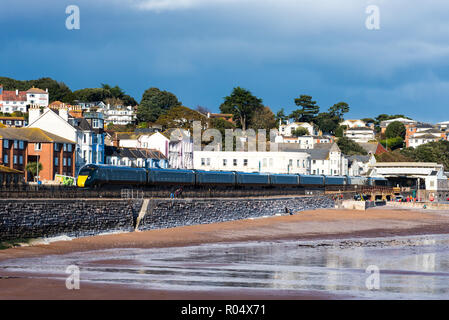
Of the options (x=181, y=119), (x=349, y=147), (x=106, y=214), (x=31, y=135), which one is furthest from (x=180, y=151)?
(x=106, y=214)

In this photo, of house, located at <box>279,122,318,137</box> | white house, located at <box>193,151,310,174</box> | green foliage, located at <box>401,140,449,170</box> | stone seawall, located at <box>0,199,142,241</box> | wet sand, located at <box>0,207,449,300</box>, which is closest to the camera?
wet sand, located at <box>0,207,449,300</box>

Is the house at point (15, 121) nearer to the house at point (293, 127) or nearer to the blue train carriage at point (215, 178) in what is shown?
the house at point (293, 127)

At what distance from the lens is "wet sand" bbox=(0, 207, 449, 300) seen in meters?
25.8

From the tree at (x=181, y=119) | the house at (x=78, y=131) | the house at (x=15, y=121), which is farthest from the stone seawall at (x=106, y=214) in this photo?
the house at (x=15, y=121)

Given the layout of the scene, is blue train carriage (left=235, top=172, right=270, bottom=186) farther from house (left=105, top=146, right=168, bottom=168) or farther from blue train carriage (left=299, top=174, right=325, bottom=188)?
house (left=105, top=146, right=168, bottom=168)

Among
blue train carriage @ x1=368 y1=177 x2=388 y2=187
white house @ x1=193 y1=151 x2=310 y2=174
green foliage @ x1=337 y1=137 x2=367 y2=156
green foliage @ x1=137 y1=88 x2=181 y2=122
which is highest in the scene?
green foliage @ x1=137 y1=88 x2=181 y2=122

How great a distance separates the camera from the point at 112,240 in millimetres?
42750

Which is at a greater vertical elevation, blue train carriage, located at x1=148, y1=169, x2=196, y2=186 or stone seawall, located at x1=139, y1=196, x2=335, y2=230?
blue train carriage, located at x1=148, y1=169, x2=196, y2=186

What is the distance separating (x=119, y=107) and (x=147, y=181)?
137m

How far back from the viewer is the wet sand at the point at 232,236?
25828mm

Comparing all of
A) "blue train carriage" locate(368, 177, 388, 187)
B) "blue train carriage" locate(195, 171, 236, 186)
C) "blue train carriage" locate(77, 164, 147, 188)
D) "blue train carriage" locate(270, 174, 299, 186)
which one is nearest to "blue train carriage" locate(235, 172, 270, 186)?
"blue train carriage" locate(270, 174, 299, 186)

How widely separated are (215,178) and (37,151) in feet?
72.5

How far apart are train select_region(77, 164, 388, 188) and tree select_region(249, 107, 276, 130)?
231 feet

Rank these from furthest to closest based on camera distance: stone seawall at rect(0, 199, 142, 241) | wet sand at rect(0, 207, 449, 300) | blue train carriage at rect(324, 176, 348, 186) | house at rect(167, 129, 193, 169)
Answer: house at rect(167, 129, 193, 169) < blue train carriage at rect(324, 176, 348, 186) < stone seawall at rect(0, 199, 142, 241) < wet sand at rect(0, 207, 449, 300)
